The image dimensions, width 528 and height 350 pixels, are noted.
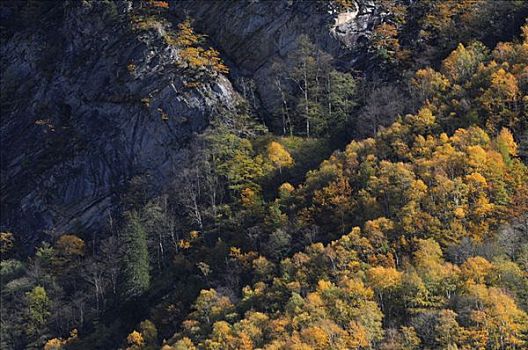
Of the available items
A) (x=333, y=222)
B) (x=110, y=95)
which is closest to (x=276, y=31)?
(x=110, y=95)

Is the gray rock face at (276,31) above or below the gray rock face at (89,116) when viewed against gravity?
above

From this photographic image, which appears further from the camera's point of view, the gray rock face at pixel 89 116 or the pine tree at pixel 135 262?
the gray rock face at pixel 89 116

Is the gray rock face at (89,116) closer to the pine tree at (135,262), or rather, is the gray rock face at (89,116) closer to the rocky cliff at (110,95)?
the rocky cliff at (110,95)

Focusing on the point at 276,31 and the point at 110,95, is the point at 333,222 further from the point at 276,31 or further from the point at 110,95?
the point at 110,95

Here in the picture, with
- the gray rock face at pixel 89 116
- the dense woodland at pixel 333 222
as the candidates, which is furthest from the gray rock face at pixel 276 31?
the gray rock face at pixel 89 116

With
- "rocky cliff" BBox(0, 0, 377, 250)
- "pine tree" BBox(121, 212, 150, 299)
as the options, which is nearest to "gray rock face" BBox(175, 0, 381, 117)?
"rocky cliff" BBox(0, 0, 377, 250)

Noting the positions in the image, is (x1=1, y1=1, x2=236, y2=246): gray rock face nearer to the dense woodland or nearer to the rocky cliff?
the rocky cliff

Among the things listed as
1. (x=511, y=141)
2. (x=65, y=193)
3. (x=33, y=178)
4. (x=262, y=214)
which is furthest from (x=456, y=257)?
(x=33, y=178)
